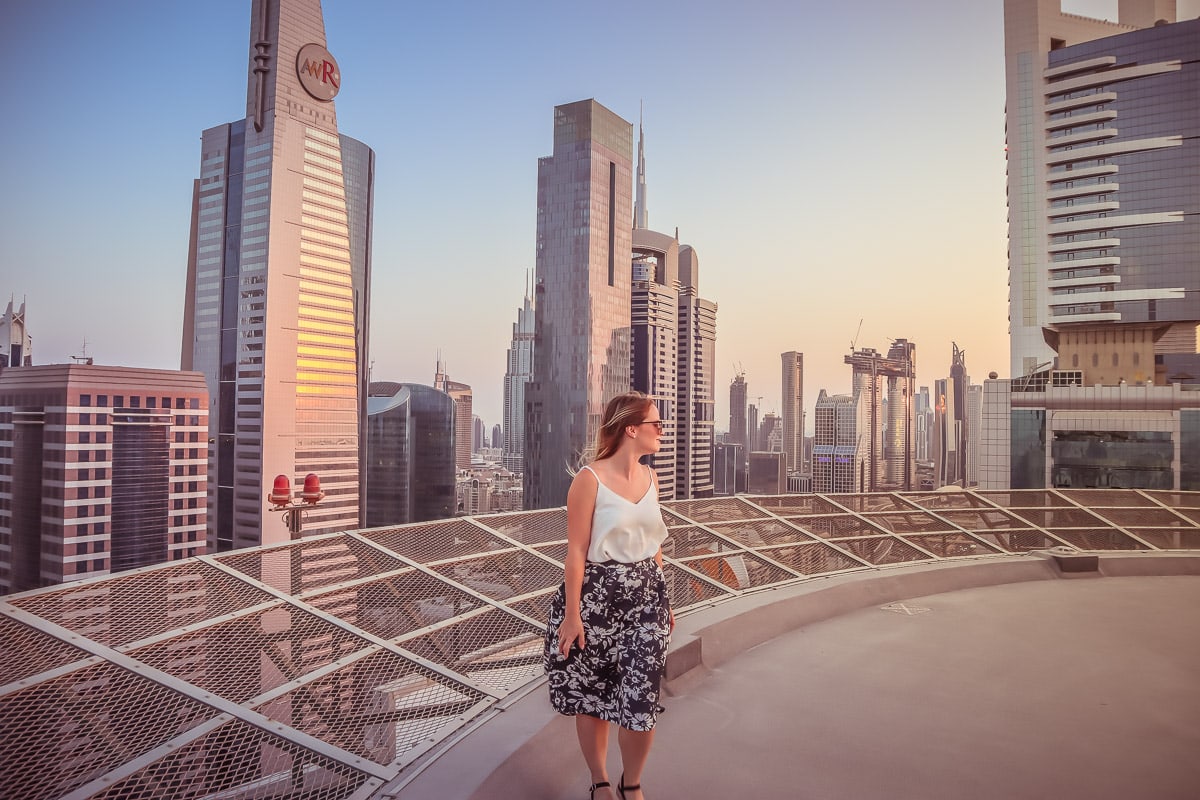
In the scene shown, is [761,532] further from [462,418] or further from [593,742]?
[462,418]

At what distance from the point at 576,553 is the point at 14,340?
35.1 metres

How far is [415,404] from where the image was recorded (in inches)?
3851

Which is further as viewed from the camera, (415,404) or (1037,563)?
(415,404)

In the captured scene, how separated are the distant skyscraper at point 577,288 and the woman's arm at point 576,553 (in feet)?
302

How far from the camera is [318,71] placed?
2002 inches

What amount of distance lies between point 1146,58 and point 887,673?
61.7m

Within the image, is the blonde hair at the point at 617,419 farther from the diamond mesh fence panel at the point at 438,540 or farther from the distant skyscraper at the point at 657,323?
the distant skyscraper at the point at 657,323

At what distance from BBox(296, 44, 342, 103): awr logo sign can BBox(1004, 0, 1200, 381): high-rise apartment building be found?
51357mm

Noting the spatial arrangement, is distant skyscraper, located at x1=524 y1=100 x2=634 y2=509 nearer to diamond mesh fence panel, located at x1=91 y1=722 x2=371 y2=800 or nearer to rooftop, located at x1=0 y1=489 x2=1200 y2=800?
rooftop, located at x1=0 y1=489 x2=1200 y2=800

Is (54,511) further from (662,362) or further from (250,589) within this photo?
(662,362)

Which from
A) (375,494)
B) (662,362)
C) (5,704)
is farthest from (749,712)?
(662,362)

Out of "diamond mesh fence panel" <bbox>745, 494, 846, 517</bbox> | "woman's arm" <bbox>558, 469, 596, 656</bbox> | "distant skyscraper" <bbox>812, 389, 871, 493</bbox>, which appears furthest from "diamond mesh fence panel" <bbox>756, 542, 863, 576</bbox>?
"distant skyscraper" <bbox>812, 389, 871, 493</bbox>

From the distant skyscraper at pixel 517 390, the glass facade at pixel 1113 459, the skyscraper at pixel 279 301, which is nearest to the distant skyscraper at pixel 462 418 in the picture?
the distant skyscraper at pixel 517 390

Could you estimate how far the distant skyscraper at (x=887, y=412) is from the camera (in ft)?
438
